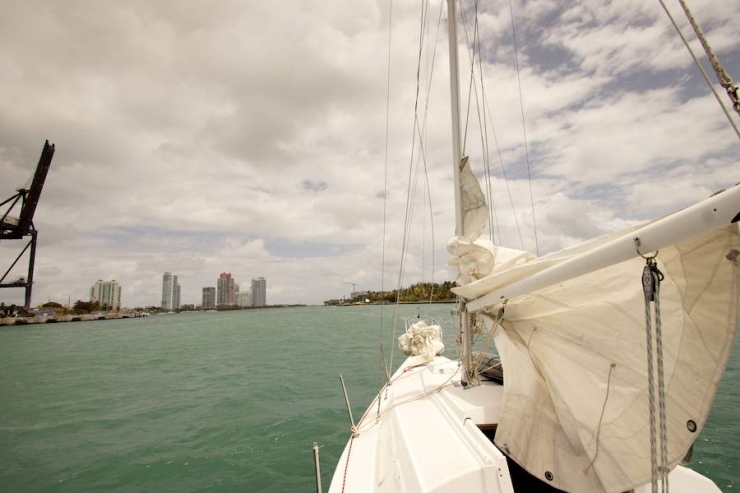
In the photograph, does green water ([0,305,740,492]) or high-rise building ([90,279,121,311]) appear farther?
high-rise building ([90,279,121,311])

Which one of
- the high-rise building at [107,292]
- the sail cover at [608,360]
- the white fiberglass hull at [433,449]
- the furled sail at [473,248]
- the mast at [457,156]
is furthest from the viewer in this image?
the high-rise building at [107,292]

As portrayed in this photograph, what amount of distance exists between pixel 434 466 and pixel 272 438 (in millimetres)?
5292

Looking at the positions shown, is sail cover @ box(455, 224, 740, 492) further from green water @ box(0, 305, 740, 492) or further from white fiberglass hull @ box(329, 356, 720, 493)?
green water @ box(0, 305, 740, 492)

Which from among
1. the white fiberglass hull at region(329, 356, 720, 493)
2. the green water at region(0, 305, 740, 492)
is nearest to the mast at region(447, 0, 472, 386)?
the white fiberglass hull at region(329, 356, 720, 493)

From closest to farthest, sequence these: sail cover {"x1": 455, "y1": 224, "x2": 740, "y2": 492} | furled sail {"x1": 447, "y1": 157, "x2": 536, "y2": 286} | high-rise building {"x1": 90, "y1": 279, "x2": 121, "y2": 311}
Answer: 1. sail cover {"x1": 455, "y1": 224, "x2": 740, "y2": 492}
2. furled sail {"x1": 447, "y1": 157, "x2": 536, "y2": 286}
3. high-rise building {"x1": 90, "y1": 279, "x2": 121, "y2": 311}

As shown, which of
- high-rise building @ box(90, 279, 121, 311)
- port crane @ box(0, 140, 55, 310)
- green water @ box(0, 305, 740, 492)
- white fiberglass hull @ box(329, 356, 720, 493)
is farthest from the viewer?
high-rise building @ box(90, 279, 121, 311)

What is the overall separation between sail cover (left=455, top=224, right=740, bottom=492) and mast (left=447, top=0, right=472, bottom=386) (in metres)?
1.13

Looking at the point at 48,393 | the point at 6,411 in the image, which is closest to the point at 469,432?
the point at 6,411

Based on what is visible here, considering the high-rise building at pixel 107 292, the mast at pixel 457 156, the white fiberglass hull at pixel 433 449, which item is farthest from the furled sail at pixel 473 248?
the high-rise building at pixel 107 292

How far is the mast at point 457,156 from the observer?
3998 millimetres

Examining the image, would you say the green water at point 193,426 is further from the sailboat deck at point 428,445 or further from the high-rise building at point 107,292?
the high-rise building at point 107,292

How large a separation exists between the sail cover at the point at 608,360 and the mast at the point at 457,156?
1.13 m

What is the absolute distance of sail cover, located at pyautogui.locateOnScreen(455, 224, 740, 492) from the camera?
172 cm

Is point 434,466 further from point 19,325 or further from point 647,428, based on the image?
point 19,325
